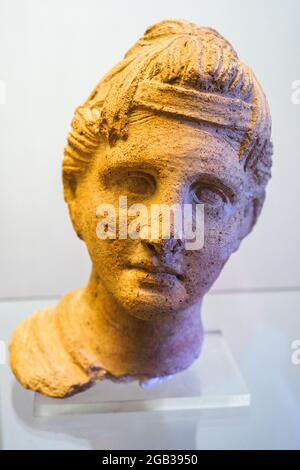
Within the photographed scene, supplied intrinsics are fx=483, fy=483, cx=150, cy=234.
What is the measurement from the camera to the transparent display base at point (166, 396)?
1982 mm

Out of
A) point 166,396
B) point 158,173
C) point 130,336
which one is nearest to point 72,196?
point 158,173

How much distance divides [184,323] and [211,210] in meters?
0.58

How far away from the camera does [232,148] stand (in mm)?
1580

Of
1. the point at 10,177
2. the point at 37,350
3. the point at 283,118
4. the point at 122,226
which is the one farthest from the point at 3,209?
the point at 283,118

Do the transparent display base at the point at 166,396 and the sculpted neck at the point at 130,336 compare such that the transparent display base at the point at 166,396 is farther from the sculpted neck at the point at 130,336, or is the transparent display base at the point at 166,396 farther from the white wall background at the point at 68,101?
the white wall background at the point at 68,101

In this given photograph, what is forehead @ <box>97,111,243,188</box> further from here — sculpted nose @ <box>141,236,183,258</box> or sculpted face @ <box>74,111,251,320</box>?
sculpted nose @ <box>141,236,183,258</box>

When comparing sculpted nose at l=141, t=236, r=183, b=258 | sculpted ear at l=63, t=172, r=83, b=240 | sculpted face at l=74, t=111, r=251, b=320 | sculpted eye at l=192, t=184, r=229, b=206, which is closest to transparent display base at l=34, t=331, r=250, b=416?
sculpted face at l=74, t=111, r=251, b=320

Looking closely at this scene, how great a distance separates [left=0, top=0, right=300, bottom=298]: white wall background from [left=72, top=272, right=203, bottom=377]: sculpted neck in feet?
2.32

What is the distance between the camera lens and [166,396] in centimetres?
204

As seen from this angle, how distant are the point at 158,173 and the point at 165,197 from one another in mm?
80

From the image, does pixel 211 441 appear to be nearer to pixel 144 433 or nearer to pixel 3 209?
pixel 144 433

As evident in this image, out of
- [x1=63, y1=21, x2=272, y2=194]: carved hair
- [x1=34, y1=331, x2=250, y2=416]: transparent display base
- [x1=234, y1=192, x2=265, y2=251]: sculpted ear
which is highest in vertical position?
[x1=63, y1=21, x2=272, y2=194]: carved hair

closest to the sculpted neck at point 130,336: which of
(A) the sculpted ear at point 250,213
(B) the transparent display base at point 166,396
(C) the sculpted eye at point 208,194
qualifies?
(B) the transparent display base at point 166,396

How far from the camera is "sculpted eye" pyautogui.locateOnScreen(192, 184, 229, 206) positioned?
5.23 ft
